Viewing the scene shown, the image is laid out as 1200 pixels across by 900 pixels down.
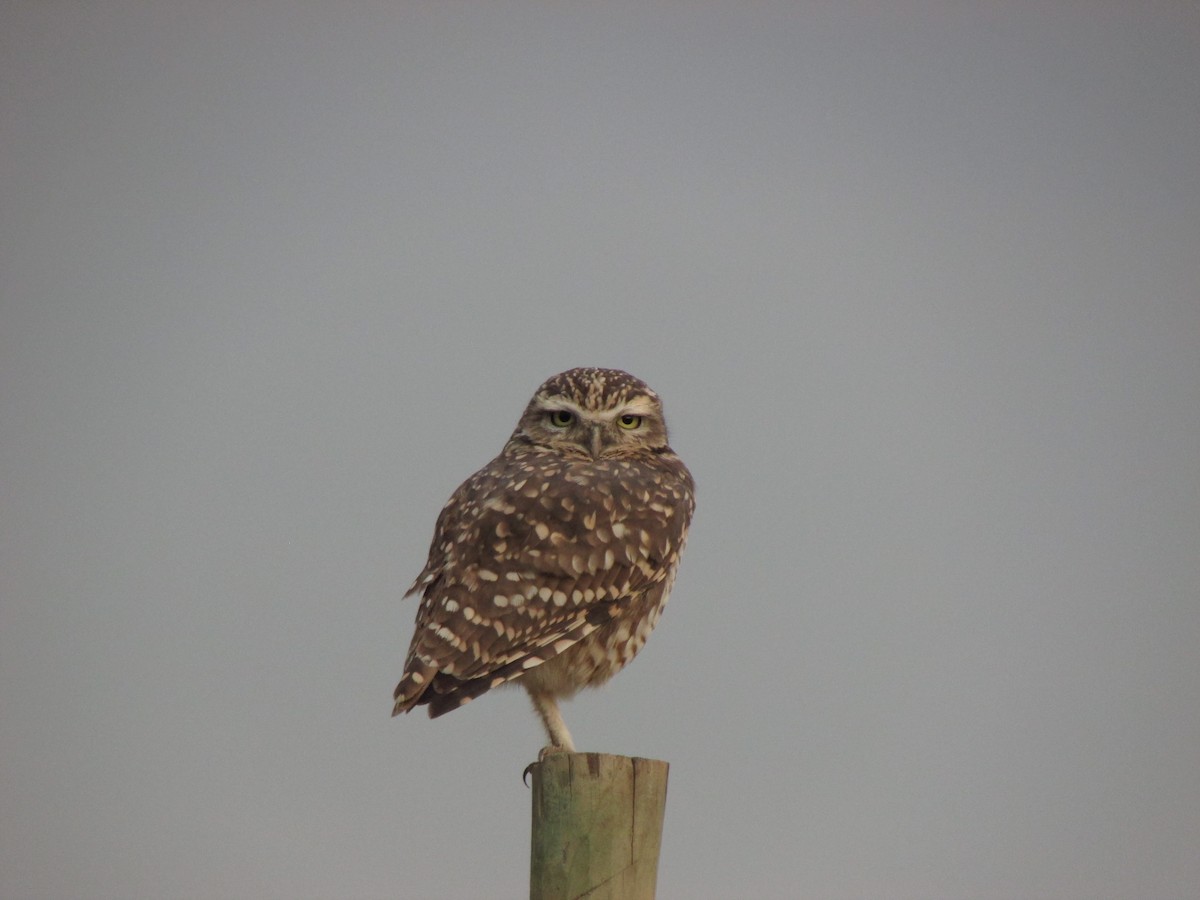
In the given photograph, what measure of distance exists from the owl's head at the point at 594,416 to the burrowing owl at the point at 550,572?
0.01 metres

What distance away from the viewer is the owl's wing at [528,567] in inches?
211

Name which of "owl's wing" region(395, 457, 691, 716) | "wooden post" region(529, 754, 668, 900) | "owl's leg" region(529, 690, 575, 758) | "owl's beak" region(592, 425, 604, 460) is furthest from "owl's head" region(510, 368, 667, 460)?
"wooden post" region(529, 754, 668, 900)

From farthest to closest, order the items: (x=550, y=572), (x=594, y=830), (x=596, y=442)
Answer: (x=596, y=442)
(x=550, y=572)
(x=594, y=830)

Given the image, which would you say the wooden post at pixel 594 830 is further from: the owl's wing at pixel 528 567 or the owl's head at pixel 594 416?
the owl's head at pixel 594 416

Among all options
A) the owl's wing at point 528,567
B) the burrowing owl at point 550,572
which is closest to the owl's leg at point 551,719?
the burrowing owl at point 550,572

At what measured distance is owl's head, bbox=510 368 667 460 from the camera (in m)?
6.83

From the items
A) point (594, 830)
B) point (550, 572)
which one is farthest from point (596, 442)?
point (594, 830)

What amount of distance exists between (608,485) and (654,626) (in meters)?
0.78

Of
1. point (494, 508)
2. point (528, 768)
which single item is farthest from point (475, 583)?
point (528, 768)

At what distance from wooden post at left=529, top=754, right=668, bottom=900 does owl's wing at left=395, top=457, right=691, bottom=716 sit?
2.97 ft

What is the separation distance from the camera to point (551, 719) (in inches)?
240

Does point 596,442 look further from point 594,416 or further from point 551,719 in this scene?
point 551,719

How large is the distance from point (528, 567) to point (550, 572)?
0.34 ft

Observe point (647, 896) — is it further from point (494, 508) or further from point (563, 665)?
point (494, 508)
